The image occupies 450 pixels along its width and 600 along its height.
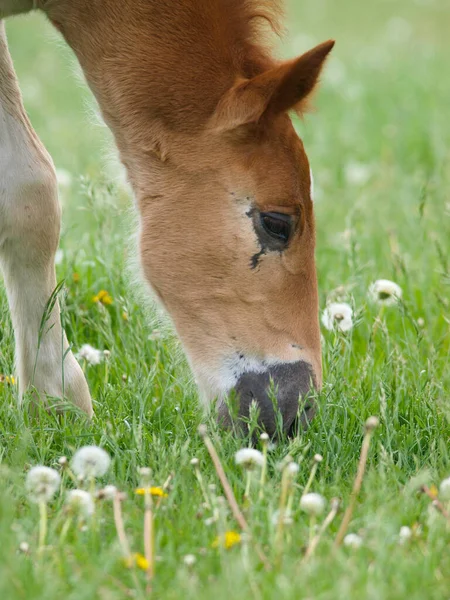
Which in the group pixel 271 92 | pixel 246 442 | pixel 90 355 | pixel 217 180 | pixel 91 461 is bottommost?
pixel 246 442

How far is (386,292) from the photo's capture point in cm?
389

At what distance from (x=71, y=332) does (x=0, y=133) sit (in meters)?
0.98

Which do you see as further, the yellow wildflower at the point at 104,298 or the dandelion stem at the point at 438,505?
the yellow wildflower at the point at 104,298

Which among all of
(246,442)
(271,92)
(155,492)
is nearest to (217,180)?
(271,92)

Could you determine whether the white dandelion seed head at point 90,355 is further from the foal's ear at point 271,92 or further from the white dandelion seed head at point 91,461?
the white dandelion seed head at point 91,461

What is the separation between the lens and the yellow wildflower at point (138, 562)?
2085 millimetres

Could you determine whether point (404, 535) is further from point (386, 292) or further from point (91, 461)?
point (386, 292)

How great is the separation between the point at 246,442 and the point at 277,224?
27.4 inches

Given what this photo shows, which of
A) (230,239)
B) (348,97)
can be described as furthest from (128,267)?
(348,97)

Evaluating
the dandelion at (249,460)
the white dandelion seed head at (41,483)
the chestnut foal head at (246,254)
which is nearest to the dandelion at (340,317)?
the chestnut foal head at (246,254)

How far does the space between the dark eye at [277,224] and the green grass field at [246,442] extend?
42 cm

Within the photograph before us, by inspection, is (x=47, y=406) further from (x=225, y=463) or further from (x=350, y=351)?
(x=350, y=351)

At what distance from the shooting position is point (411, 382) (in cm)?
351

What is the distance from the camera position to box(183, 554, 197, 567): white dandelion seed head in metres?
2.14
